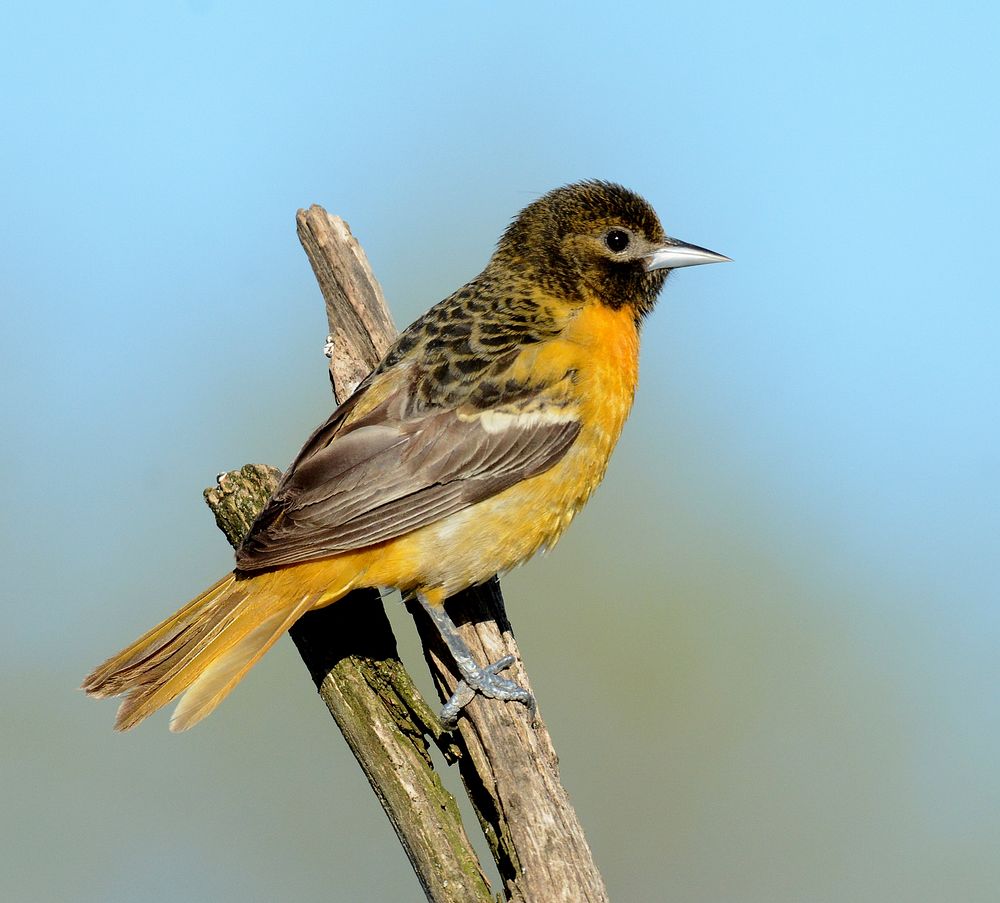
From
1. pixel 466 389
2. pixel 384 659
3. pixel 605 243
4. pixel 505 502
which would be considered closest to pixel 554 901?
pixel 384 659

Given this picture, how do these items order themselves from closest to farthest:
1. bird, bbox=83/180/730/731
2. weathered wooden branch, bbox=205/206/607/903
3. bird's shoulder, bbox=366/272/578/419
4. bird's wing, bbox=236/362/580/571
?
weathered wooden branch, bbox=205/206/607/903, bird, bbox=83/180/730/731, bird's wing, bbox=236/362/580/571, bird's shoulder, bbox=366/272/578/419

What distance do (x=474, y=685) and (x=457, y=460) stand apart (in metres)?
1.01

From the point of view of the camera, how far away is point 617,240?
5.93 m

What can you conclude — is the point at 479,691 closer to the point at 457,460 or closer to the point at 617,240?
the point at 457,460

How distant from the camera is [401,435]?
17.2 ft

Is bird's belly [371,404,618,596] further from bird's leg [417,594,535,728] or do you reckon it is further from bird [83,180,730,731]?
bird's leg [417,594,535,728]

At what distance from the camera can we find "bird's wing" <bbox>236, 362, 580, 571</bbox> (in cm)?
497

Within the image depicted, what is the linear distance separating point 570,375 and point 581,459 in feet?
1.33

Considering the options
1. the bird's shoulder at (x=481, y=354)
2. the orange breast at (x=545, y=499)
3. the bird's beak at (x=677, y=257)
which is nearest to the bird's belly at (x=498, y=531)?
the orange breast at (x=545, y=499)

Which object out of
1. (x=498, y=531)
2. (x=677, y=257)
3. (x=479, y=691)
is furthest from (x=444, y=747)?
(x=677, y=257)

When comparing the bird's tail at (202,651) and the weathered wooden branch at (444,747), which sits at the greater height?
the bird's tail at (202,651)

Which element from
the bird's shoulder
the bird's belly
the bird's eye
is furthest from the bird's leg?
the bird's eye

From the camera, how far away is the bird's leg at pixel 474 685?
4.87 meters

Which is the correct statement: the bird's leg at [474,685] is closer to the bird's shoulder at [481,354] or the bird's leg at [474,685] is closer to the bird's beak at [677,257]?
the bird's shoulder at [481,354]
